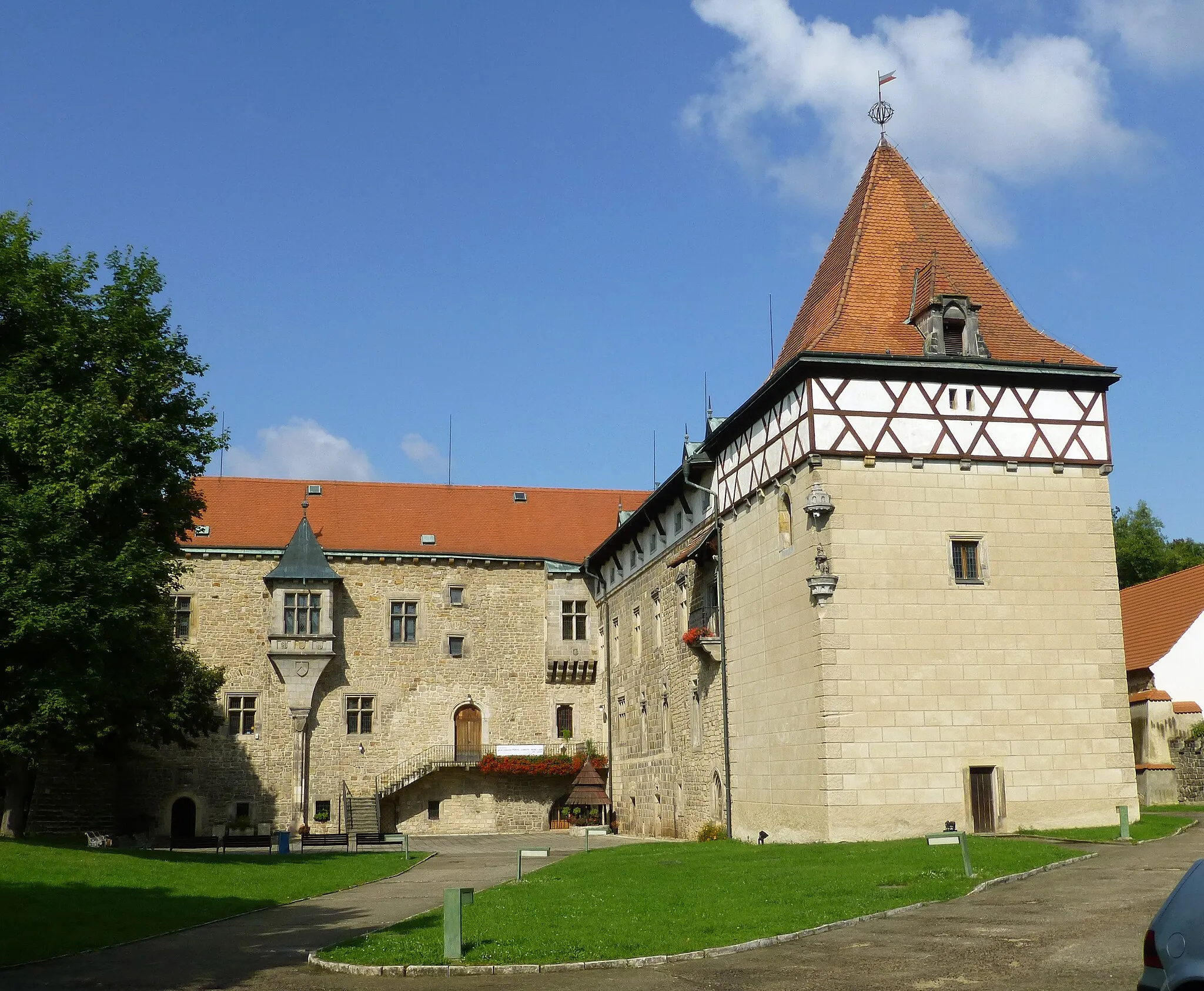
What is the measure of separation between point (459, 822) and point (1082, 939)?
3287 centimetres

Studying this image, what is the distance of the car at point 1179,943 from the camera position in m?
5.83

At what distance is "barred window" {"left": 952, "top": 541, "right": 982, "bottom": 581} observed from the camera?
2375cm

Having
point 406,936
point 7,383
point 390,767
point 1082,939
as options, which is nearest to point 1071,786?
point 1082,939

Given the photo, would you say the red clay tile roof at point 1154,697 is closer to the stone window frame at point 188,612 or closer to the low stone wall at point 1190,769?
the low stone wall at point 1190,769

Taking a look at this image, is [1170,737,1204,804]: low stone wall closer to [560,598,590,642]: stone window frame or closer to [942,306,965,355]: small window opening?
[942,306,965,355]: small window opening

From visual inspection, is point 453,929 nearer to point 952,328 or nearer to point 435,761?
point 952,328

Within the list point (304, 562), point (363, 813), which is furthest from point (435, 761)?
point (304, 562)

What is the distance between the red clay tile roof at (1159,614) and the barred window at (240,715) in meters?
27.5

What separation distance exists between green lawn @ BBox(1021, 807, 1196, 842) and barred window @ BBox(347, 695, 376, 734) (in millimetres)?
25548

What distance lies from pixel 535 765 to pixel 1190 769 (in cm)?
2029

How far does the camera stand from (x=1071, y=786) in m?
23.0

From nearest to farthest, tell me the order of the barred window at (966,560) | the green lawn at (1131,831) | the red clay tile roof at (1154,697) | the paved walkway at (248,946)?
the paved walkway at (248,946) < the green lawn at (1131,831) < the barred window at (966,560) < the red clay tile roof at (1154,697)

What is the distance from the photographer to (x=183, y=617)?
140 ft

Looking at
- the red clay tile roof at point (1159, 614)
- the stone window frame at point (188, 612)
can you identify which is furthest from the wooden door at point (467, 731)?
the red clay tile roof at point (1159, 614)
